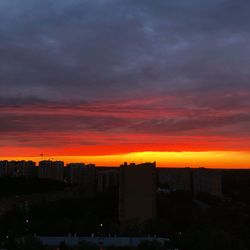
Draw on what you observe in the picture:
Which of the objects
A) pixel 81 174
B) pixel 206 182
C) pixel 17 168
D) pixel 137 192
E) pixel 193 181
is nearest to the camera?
pixel 137 192

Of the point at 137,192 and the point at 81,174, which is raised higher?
the point at 81,174

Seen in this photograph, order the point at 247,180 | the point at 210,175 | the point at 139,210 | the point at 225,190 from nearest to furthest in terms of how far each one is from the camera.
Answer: the point at 139,210 < the point at 210,175 < the point at 225,190 < the point at 247,180

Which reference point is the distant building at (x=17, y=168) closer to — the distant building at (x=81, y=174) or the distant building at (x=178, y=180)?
the distant building at (x=81, y=174)

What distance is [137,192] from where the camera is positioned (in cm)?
2761

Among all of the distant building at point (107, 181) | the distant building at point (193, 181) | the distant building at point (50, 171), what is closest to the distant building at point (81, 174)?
the distant building at point (50, 171)

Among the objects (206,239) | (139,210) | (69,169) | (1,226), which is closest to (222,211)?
(139,210)

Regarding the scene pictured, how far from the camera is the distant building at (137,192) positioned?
27109 mm

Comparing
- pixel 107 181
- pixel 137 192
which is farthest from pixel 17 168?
pixel 137 192

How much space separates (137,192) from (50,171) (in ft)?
84.6

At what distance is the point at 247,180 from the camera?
6275 centimetres

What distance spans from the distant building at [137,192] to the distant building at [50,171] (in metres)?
24.2

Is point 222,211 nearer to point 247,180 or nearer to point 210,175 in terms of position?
point 210,175

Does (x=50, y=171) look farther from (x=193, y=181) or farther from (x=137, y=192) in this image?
(x=137, y=192)

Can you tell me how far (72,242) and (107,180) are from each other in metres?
26.0
